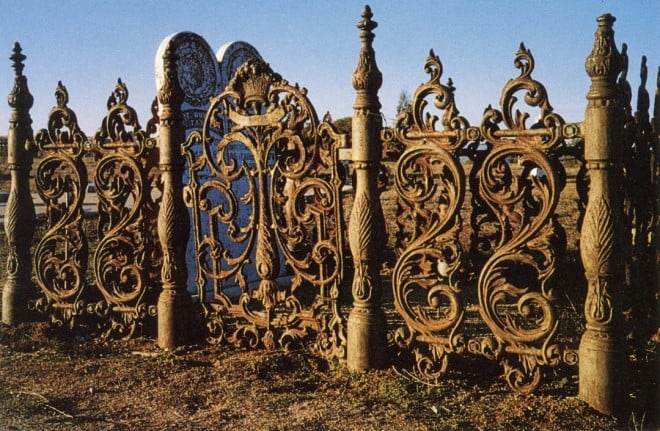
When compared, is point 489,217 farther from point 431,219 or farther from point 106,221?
point 106,221

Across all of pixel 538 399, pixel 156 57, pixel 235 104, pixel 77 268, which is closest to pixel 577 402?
pixel 538 399

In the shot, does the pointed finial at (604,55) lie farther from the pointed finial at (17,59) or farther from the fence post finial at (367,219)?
the pointed finial at (17,59)

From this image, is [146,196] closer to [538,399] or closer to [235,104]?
[235,104]

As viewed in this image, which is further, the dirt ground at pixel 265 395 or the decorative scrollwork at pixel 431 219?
the decorative scrollwork at pixel 431 219

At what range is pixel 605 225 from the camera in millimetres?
4625

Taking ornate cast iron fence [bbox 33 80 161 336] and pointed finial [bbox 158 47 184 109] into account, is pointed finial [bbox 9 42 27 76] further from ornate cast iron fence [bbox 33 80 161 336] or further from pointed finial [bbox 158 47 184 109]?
pointed finial [bbox 158 47 184 109]

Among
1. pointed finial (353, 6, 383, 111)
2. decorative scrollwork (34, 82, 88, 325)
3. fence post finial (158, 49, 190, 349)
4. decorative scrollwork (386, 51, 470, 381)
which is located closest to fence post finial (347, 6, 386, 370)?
pointed finial (353, 6, 383, 111)

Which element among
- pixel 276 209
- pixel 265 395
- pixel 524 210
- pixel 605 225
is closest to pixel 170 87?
pixel 276 209

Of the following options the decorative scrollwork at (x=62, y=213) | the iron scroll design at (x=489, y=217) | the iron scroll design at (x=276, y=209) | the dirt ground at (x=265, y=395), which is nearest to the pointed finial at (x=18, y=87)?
the decorative scrollwork at (x=62, y=213)

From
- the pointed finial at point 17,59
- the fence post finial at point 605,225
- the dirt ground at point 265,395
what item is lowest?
the dirt ground at point 265,395

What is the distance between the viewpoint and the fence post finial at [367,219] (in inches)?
220

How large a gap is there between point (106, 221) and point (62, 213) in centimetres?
64

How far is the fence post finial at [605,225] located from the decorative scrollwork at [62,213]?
5.37 m

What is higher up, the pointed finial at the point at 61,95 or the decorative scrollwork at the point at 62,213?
the pointed finial at the point at 61,95
